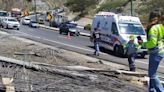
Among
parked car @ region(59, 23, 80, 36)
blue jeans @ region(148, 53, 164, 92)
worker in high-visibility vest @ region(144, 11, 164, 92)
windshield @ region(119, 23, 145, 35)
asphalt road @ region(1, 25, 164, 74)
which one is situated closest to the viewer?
worker in high-visibility vest @ region(144, 11, 164, 92)

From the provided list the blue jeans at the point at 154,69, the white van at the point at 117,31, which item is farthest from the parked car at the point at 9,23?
the blue jeans at the point at 154,69

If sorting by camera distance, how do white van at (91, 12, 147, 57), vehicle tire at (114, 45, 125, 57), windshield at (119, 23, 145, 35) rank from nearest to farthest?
vehicle tire at (114, 45, 125, 57) → white van at (91, 12, 147, 57) → windshield at (119, 23, 145, 35)

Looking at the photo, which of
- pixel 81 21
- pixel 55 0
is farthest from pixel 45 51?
pixel 55 0

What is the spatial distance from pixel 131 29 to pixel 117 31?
917 mm

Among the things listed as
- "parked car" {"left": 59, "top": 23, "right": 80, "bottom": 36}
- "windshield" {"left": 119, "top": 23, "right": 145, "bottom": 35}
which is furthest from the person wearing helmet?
"parked car" {"left": 59, "top": 23, "right": 80, "bottom": 36}

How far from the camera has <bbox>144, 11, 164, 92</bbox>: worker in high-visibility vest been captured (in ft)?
28.7

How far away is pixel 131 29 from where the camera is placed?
85.0 ft

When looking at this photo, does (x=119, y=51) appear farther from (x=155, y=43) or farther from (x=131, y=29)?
(x=155, y=43)

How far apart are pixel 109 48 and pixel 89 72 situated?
44.9 ft

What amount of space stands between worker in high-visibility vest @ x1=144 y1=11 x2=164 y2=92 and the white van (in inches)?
607

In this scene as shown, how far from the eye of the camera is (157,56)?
8.89 meters

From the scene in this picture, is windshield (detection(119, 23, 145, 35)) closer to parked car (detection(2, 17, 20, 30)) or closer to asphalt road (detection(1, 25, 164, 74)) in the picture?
asphalt road (detection(1, 25, 164, 74))

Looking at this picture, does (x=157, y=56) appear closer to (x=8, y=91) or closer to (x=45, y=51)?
(x=8, y=91)

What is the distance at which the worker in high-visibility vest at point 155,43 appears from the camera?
344 inches
